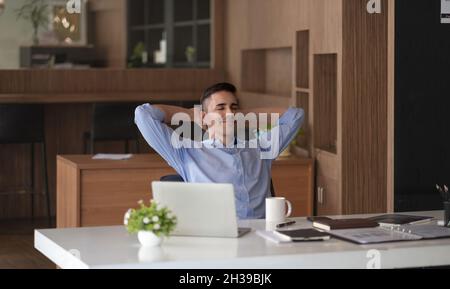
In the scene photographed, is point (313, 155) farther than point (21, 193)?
No

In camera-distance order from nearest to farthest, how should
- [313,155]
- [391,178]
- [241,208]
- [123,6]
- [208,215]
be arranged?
[208,215]
[241,208]
[391,178]
[313,155]
[123,6]

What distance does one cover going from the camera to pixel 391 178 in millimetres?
4559

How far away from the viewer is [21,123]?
676cm

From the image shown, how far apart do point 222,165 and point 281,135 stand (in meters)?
0.36

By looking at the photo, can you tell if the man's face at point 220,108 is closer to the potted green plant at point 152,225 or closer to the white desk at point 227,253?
the white desk at point 227,253

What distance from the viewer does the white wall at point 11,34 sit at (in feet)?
25.8

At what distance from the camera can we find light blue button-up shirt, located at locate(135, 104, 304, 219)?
143 inches

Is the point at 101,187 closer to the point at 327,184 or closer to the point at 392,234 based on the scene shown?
the point at 327,184

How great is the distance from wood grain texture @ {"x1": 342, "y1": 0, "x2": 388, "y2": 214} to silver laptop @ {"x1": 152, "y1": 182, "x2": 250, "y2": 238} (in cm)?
257

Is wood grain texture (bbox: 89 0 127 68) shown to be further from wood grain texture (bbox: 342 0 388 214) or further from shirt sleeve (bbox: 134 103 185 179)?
shirt sleeve (bbox: 134 103 185 179)

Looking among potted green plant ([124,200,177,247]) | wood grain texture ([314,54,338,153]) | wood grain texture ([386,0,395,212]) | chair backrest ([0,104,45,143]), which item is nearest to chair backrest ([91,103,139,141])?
chair backrest ([0,104,45,143])

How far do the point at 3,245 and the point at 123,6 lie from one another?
→ 4659mm
